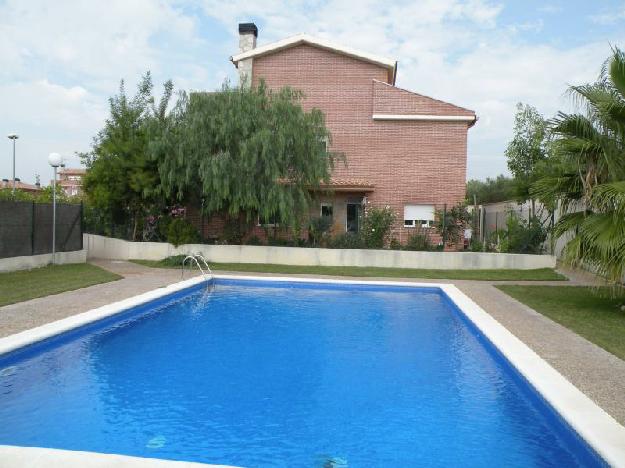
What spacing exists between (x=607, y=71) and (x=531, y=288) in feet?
21.3

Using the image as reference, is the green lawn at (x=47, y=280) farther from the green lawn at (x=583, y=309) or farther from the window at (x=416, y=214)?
the window at (x=416, y=214)

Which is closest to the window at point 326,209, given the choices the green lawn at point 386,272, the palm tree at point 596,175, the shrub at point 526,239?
the green lawn at point 386,272

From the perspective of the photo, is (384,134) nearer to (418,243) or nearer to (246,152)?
(418,243)

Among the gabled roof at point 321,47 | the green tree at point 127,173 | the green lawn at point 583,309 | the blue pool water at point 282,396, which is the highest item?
the gabled roof at point 321,47

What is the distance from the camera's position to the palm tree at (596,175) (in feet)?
31.0

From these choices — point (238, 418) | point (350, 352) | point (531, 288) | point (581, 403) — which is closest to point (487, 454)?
point (581, 403)

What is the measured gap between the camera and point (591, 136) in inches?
415

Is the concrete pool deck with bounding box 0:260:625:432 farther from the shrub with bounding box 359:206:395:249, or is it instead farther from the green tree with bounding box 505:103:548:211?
the green tree with bounding box 505:103:548:211

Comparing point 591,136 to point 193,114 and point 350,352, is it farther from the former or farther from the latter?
point 193,114

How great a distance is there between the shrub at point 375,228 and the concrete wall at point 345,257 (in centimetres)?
47

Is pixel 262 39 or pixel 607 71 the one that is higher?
pixel 262 39

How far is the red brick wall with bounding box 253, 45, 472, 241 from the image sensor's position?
23.8m

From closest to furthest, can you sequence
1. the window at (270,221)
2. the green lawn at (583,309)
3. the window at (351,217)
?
1. the green lawn at (583,309)
2. the window at (270,221)
3. the window at (351,217)

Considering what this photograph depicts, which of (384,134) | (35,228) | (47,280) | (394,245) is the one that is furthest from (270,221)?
(47,280)
